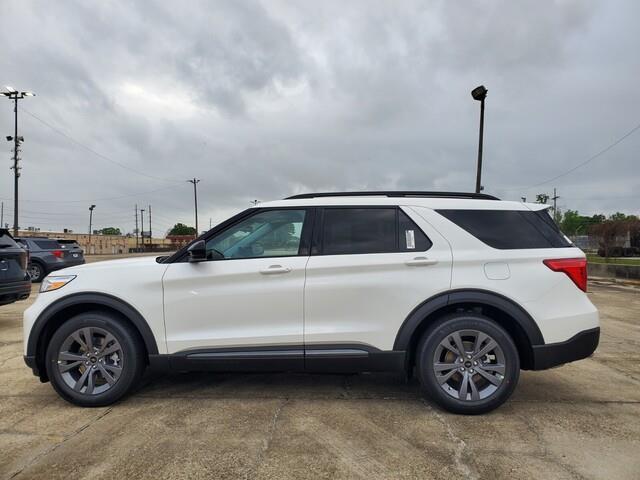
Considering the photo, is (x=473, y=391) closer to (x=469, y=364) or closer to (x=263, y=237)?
(x=469, y=364)

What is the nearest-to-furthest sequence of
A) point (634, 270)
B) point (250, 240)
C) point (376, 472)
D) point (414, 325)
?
1. point (376, 472)
2. point (414, 325)
3. point (250, 240)
4. point (634, 270)

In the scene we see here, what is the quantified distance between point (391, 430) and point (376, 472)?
1.84ft

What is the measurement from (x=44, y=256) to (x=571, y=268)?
14.9 metres

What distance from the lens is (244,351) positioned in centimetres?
336

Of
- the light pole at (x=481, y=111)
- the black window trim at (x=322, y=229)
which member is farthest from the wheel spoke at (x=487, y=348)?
the light pole at (x=481, y=111)

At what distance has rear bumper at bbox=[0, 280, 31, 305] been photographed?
6227 mm

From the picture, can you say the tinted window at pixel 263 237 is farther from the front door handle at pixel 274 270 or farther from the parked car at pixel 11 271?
the parked car at pixel 11 271

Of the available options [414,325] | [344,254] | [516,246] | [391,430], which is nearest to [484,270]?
[516,246]

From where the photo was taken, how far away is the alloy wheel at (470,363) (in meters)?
3.28

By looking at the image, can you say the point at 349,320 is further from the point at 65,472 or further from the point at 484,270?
the point at 65,472

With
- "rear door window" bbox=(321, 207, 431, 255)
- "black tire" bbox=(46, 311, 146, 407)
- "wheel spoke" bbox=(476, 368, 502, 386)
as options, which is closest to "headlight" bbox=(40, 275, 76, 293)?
"black tire" bbox=(46, 311, 146, 407)

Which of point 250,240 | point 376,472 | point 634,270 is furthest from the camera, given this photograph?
point 634,270

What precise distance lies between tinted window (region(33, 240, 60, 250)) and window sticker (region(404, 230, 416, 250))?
1406 centimetres

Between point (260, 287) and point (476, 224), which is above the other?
point (476, 224)
